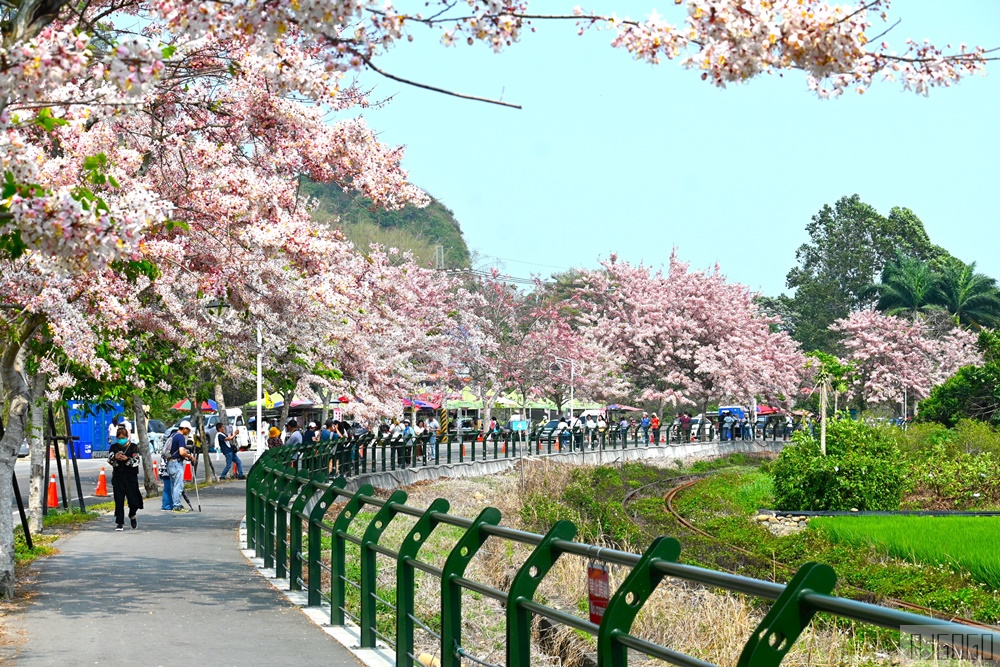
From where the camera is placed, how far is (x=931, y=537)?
21219 millimetres

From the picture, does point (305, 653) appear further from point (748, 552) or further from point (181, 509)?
point (181, 509)

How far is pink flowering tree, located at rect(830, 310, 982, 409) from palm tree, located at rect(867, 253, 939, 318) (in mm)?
4938

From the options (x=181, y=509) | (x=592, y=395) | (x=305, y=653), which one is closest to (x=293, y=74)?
(x=305, y=653)

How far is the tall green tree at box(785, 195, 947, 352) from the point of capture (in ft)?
352

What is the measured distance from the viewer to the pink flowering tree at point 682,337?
69938mm

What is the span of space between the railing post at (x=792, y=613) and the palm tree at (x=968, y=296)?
90.5 meters

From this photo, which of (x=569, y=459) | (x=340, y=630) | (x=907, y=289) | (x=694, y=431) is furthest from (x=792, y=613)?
(x=907, y=289)

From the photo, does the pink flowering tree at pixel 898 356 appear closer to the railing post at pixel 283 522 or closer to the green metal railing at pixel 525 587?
the railing post at pixel 283 522

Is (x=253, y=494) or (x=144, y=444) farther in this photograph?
(x=144, y=444)

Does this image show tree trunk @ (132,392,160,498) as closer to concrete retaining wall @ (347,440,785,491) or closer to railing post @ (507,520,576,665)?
concrete retaining wall @ (347,440,785,491)

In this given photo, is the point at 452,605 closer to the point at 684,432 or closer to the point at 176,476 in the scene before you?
the point at 176,476

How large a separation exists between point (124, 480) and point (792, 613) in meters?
19.5

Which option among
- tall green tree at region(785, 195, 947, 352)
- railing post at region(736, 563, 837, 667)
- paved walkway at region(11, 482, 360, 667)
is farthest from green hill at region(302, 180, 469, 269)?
railing post at region(736, 563, 837, 667)

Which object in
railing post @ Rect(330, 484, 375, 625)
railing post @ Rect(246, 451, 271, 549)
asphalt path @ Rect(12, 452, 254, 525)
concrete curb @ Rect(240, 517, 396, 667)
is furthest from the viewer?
asphalt path @ Rect(12, 452, 254, 525)
